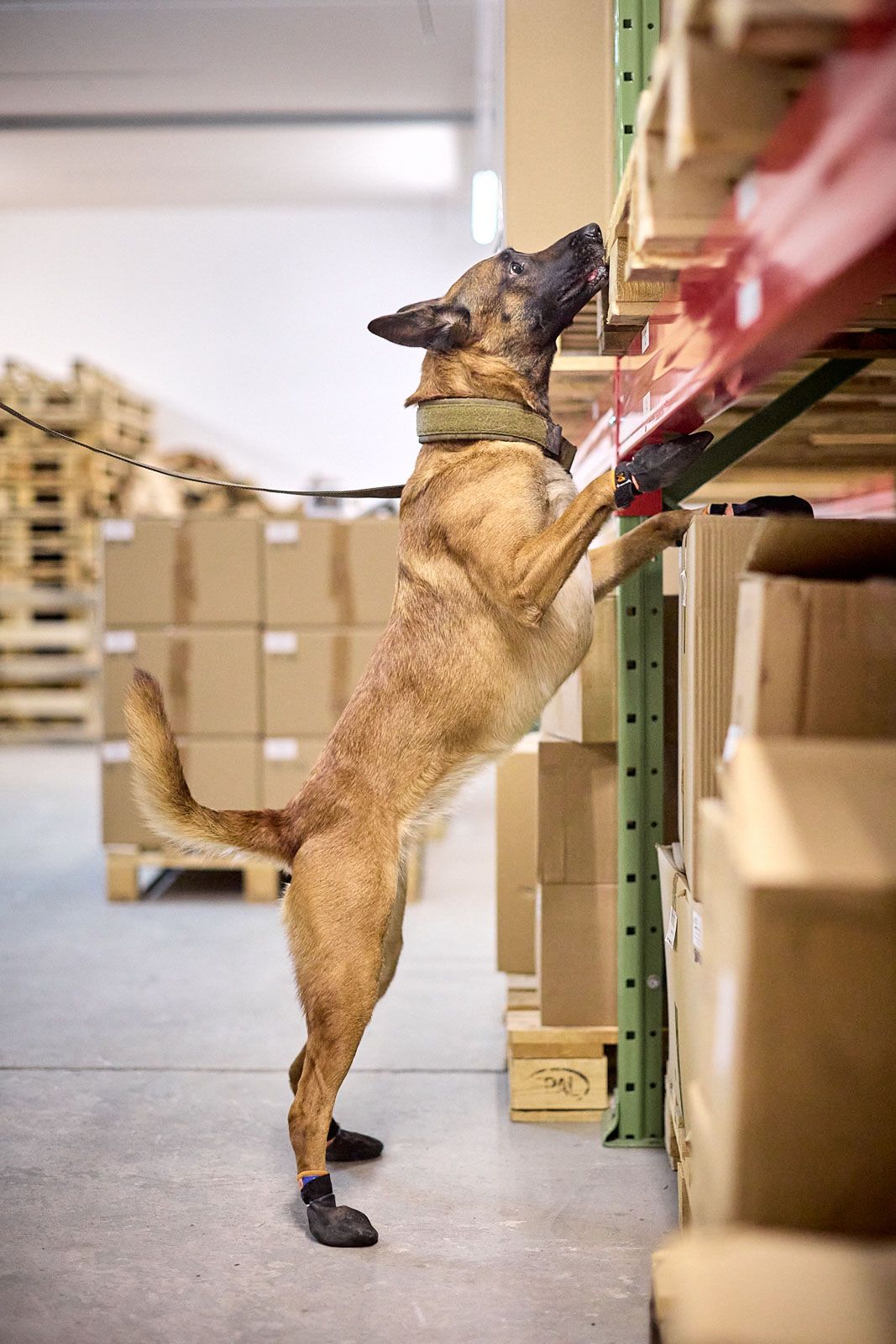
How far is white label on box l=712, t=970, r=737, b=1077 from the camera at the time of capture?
3.69 ft

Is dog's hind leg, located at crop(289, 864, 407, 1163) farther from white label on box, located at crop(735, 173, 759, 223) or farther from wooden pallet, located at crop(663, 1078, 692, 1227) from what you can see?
white label on box, located at crop(735, 173, 759, 223)

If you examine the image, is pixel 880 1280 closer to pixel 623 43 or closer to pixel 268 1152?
pixel 268 1152

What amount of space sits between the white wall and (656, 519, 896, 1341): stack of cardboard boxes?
1049 centimetres

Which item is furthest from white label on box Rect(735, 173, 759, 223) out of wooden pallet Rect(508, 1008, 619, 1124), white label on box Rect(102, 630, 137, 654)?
white label on box Rect(102, 630, 137, 654)

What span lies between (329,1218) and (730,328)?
174 centimetres

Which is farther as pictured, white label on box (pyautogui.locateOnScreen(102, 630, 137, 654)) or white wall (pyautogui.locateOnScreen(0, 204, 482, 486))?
white wall (pyautogui.locateOnScreen(0, 204, 482, 486))

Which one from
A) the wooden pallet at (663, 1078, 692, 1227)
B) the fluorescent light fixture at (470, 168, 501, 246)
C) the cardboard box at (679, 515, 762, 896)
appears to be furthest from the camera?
the fluorescent light fixture at (470, 168, 501, 246)

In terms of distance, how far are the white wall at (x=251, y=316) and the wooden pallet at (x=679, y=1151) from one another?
9.65 metres

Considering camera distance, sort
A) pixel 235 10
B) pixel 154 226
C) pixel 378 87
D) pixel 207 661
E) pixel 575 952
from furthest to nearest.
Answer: pixel 154 226 < pixel 378 87 < pixel 235 10 < pixel 207 661 < pixel 575 952

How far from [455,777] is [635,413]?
847 millimetres

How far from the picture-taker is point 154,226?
11555 mm

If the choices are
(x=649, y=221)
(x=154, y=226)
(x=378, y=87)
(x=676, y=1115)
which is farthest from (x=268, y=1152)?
(x=154, y=226)

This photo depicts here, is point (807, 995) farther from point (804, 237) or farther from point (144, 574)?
point (144, 574)

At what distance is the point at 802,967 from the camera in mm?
1087
